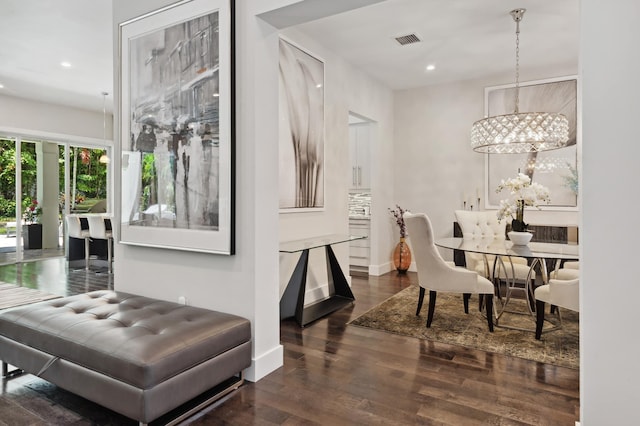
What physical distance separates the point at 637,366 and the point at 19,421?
271 cm

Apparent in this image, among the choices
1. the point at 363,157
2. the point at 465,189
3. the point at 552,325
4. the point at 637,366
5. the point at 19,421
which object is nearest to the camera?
the point at 637,366

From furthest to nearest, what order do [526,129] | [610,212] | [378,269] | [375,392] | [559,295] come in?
[378,269] < [526,129] < [559,295] < [375,392] < [610,212]

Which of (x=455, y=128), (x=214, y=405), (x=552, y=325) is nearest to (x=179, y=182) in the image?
(x=214, y=405)

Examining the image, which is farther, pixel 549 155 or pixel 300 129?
pixel 549 155

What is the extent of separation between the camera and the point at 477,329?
3352 millimetres

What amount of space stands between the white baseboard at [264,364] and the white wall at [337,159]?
1.31 metres

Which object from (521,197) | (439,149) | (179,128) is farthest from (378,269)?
(179,128)

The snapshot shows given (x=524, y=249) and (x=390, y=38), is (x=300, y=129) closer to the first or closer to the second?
(x=390, y=38)

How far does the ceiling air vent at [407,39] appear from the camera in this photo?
169 inches

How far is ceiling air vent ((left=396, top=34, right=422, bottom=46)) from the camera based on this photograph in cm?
430

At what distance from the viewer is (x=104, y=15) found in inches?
154

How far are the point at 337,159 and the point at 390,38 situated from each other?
146 cm

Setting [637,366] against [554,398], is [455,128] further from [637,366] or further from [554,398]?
[637,366]

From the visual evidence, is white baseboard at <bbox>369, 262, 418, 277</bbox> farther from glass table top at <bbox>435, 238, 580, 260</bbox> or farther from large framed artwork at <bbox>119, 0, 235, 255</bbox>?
large framed artwork at <bbox>119, 0, 235, 255</bbox>
